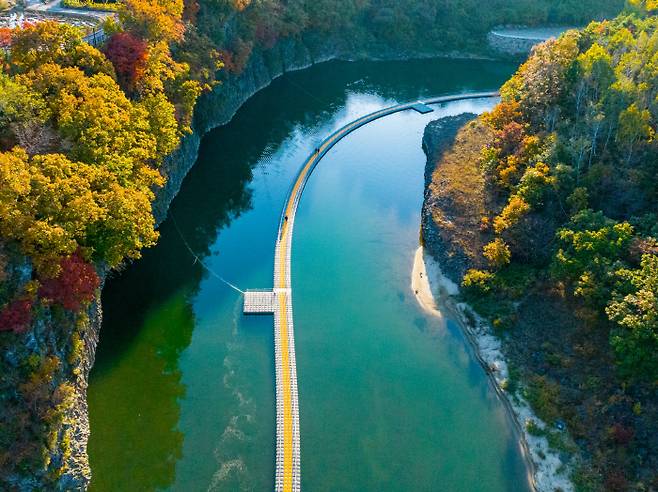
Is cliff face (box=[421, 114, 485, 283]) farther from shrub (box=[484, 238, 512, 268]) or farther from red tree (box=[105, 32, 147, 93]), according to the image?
red tree (box=[105, 32, 147, 93])

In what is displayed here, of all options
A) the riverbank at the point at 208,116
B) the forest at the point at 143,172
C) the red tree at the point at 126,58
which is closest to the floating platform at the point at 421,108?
the riverbank at the point at 208,116

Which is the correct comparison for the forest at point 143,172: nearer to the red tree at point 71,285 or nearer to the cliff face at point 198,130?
the red tree at point 71,285

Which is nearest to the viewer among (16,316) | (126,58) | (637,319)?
(16,316)

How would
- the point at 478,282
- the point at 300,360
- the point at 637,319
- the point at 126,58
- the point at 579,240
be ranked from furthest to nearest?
the point at 126,58 < the point at 478,282 < the point at 300,360 < the point at 579,240 < the point at 637,319

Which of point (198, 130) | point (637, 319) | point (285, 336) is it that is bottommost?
point (285, 336)

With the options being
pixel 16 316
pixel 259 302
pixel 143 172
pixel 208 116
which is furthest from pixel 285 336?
pixel 208 116

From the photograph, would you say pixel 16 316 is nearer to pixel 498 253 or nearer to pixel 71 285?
pixel 71 285
